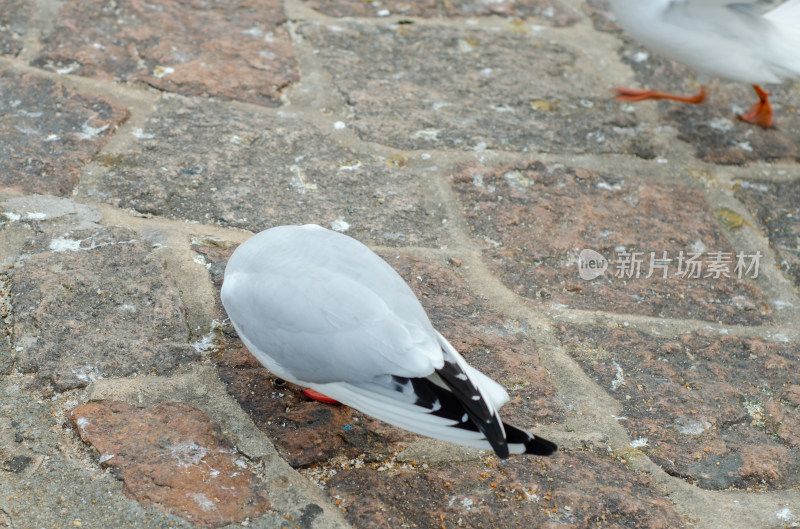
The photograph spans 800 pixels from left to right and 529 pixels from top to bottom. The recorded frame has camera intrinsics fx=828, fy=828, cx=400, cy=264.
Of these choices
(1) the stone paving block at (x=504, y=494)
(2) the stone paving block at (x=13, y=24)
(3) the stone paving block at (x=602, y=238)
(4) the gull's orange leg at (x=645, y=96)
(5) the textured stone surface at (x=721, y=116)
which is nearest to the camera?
(1) the stone paving block at (x=504, y=494)

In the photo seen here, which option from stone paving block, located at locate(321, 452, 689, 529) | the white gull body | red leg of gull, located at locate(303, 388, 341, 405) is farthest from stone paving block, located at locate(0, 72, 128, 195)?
the white gull body

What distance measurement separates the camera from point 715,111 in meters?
3.62

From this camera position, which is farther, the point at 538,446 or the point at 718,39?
the point at 718,39

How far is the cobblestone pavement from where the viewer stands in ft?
6.18

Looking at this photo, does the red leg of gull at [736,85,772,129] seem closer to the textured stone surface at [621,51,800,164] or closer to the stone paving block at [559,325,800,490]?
the textured stone surface at [621,51,800,164]

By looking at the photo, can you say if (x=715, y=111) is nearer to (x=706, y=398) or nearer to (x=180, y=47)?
(x=706, y=398)

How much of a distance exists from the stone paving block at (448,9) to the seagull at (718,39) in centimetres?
46

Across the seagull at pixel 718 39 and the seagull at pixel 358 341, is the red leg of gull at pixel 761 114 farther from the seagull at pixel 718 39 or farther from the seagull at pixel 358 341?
the seagull at pixel 358 341

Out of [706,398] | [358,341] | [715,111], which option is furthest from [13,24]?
[715,111]

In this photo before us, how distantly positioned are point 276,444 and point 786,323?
1.61m

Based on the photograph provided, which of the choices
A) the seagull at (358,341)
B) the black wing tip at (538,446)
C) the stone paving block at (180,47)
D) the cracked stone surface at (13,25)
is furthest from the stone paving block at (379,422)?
the cracked stone surface at (13,25)

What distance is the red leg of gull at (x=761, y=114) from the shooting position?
11.5 ft

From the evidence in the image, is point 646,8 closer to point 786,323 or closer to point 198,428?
point 786,323

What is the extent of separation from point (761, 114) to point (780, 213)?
74cm
